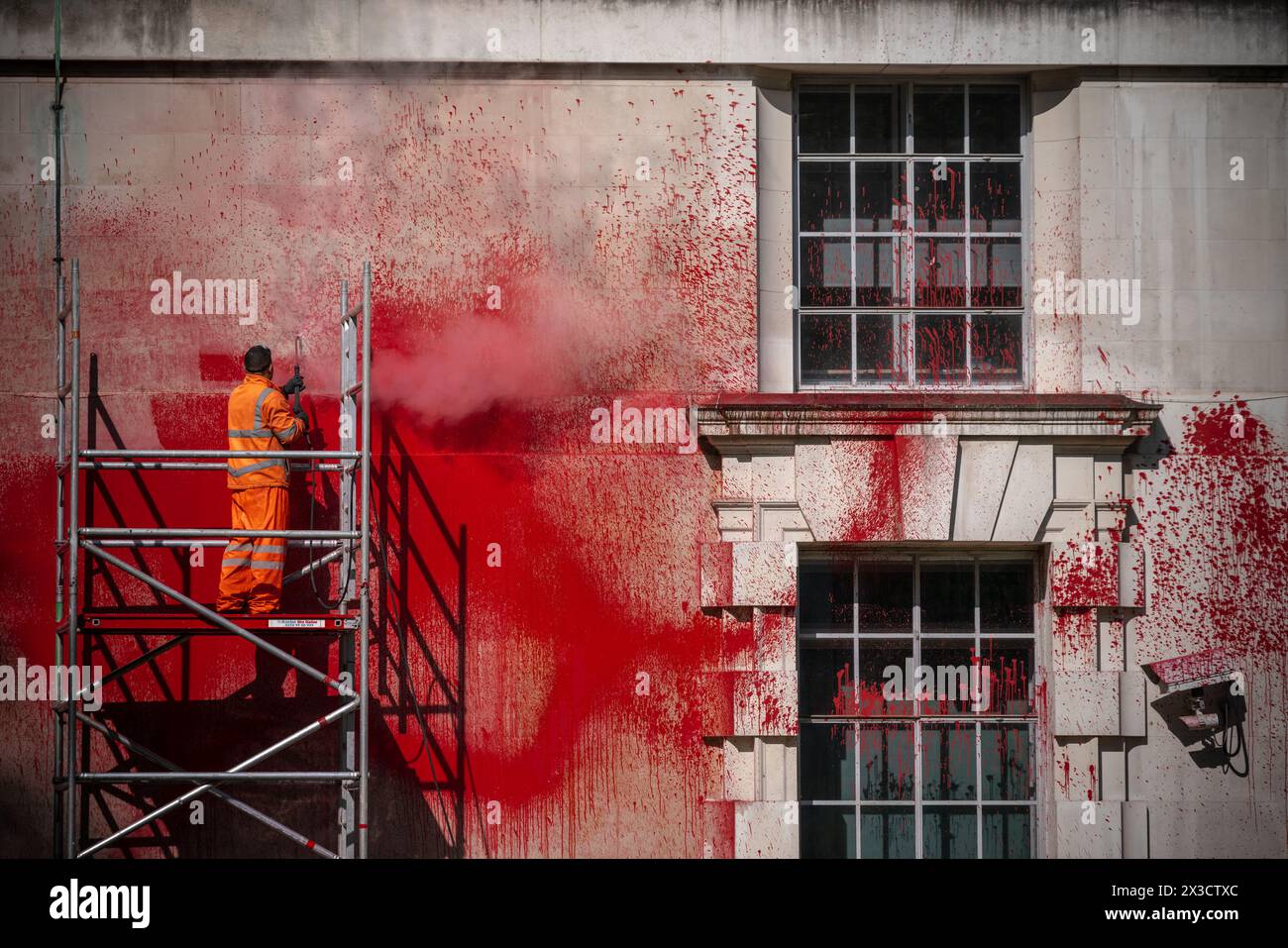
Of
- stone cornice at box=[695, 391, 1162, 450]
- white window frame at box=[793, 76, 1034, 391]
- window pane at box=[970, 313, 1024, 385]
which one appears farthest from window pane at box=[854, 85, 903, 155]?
stone cornice at box=[695, 391, 1162, 450]

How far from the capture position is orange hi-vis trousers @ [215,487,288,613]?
1003cm

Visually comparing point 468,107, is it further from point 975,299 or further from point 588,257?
point 975,299

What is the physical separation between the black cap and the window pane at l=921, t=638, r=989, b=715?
5023mm

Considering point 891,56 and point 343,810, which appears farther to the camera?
point 891,56

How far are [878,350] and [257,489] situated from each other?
4.59 m

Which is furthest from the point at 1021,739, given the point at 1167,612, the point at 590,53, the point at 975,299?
the point at 590,53

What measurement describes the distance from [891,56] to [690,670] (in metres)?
4.66

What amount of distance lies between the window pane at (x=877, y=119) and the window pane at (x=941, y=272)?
77cm

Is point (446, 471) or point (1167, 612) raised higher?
point (446, 471)

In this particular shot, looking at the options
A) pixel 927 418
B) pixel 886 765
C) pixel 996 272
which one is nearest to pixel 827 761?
pixel 886 765

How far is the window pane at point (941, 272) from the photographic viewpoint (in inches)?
444

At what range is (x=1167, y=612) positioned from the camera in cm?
1084

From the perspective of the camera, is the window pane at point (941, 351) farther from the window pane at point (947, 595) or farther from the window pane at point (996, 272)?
the window pane at point (947, 595)

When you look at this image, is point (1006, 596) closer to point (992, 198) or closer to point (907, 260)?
point (907, 260)
